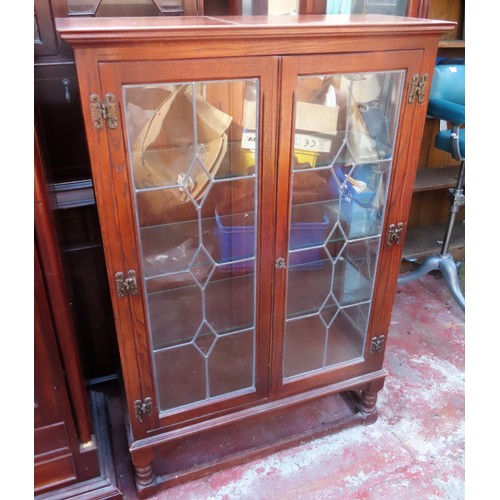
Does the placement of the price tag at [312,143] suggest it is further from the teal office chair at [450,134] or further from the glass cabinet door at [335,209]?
the teal office chair at [450,134]

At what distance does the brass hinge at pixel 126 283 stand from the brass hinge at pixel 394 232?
2.30 feet

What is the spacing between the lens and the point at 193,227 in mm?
1188

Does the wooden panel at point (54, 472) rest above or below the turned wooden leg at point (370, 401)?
above

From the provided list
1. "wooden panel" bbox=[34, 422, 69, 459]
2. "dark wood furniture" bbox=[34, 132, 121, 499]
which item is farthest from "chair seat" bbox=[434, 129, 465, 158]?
"wooden panel" bbox=[34, 422, 69, 459]

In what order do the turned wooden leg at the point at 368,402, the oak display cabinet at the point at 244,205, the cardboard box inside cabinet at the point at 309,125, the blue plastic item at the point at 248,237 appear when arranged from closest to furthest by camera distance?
the oak display cabinet at the point at 244,205 → the cardboard box inside cabinet at the point at 309,125 → the blue plastic item at the point at 248,237 → the turned wooden leg at the point at 368,402

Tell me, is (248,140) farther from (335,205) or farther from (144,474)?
(144,474)

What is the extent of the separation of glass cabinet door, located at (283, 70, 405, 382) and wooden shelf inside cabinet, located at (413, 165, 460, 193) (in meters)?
0.95

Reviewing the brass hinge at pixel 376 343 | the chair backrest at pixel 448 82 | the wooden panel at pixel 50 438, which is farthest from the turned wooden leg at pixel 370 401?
the chair backrest at pixel 448 82

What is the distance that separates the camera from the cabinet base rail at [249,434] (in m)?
1.36

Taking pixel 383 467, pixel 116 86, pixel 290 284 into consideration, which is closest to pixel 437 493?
pixel 383 467

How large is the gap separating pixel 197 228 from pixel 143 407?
508mm

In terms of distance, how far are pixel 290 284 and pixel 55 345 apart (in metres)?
0.63

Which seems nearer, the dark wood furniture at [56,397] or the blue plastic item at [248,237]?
the dark wood furniture at [56,397]

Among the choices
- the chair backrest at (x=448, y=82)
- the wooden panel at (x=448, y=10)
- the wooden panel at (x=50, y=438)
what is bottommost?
the wooden panel at (x=50, y=438)
